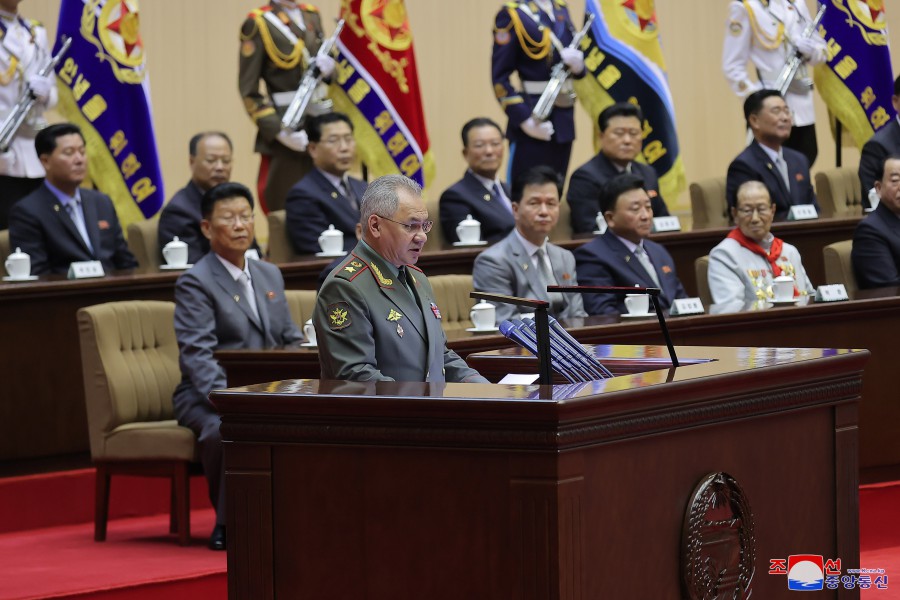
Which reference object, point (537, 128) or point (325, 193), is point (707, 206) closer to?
point (537, 128)

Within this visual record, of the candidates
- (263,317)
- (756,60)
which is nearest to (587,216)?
(756,60)

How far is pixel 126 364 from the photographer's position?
393 centimetres

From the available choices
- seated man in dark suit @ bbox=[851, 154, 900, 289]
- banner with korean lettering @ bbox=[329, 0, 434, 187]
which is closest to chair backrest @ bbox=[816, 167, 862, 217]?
seated man in dark suit @ bbox=[851, 154, 900, 289]

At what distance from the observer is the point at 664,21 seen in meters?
9.33

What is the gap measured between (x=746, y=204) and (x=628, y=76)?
6.93ft

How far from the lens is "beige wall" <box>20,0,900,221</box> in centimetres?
772

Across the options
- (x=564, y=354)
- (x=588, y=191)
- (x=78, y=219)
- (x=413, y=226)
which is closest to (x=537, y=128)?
(x=588, y=191)

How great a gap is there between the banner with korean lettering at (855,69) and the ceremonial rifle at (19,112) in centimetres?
353

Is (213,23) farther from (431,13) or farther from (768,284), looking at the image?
(768,284)

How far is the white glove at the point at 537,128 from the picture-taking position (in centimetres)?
640

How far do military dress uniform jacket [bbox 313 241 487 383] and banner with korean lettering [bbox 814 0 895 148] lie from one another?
487cm

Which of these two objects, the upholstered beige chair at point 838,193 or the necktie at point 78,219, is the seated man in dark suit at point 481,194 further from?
the upholstered beige chair at point 838,193

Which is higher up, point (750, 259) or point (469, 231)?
point (469, 231)

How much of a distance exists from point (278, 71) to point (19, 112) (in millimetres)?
1106
